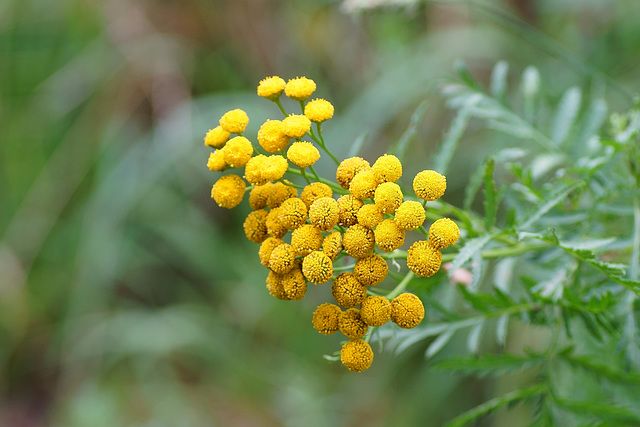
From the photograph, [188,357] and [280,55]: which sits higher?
[280,55]

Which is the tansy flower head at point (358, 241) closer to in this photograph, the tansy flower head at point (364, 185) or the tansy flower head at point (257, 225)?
the tansy flower head at point (364, 185)

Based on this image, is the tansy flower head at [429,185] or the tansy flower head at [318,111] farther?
the tansy flower head at [318,111]

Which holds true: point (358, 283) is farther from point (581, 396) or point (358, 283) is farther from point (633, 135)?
point (581, 396)

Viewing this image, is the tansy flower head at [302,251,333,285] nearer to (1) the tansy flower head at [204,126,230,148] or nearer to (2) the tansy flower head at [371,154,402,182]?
(2) the tansy flower head at [371,154,402,182]

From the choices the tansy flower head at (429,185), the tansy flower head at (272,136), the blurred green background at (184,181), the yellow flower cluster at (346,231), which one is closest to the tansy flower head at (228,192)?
the yellow flower cluster at (346,231)

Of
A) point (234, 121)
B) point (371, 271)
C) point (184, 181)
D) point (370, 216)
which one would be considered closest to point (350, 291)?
point (371, 271)

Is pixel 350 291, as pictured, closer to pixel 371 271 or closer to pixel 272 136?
pixel 371 271

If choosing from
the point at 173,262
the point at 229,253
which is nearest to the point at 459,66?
the point at 229,253
